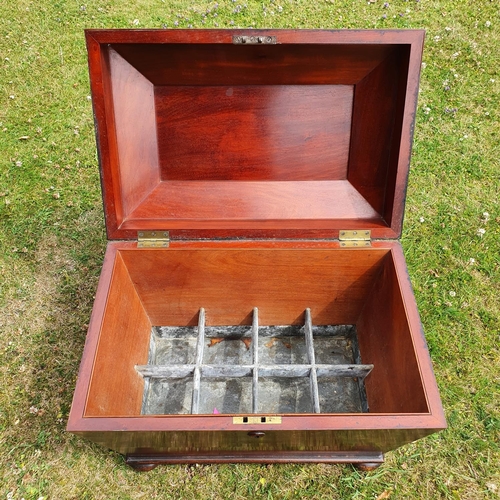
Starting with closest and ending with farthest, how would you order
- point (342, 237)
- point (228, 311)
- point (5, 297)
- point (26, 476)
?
1. point (342, 237)
2. point (26, 476)
3. point (228, 311)
4. point (5, 297)

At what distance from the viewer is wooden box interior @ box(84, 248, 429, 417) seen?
1.98 metres

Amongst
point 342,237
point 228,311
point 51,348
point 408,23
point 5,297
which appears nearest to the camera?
point 342,237

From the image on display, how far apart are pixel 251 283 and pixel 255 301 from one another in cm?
14

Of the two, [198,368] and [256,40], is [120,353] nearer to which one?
[198,368]

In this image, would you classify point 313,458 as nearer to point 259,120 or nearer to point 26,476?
point 26,476

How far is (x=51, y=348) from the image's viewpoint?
2.81m

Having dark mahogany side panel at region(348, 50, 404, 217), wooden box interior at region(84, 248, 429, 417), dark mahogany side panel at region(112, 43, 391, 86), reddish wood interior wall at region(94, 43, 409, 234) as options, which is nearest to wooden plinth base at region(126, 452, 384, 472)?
wooden box interior at region(84, 248, 429, 417)

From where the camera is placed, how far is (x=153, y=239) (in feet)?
7.06

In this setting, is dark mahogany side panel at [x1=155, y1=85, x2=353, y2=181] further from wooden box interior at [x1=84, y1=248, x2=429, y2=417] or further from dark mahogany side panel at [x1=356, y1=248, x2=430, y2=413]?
dark mahogany side panel at [x1=356, y1=248, x2=430, y2=413]

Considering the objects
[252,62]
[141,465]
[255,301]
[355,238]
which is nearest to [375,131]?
[355,238]

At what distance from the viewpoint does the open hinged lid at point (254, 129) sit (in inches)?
73.3

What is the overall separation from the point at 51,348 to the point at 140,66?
6.04 ft

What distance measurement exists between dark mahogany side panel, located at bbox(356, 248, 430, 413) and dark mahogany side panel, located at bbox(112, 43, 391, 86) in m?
0.92

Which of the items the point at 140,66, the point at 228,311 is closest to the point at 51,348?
the point at 228,311
